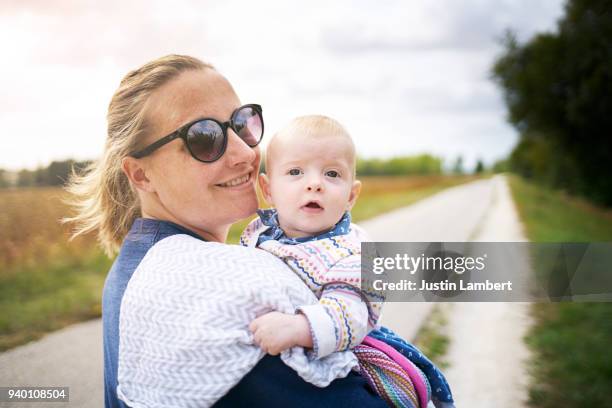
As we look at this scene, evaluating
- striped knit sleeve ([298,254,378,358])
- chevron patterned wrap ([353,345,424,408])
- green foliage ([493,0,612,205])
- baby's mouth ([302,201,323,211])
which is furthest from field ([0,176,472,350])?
green foliage ([493,0,612,205])

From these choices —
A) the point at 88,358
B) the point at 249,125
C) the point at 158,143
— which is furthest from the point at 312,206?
the point at 88,358

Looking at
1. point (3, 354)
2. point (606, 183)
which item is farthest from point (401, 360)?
point (606, 183)

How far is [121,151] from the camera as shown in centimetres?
176

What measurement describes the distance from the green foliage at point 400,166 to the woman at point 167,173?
50.8 m

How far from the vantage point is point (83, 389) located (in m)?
3.24

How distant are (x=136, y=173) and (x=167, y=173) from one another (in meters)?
0.12

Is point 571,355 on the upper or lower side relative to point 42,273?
lower

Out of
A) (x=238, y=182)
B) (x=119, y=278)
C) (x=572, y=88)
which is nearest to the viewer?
(x=119, y=278)

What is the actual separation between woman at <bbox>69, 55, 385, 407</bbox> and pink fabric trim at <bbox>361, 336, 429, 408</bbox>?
22 cm

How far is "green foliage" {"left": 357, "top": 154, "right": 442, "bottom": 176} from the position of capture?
63.9 m

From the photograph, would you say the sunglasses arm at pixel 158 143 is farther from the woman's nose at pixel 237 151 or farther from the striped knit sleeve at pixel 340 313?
the striped knit sleeve at pixel 340 313

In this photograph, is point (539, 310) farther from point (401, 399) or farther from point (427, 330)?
point (401, 399)

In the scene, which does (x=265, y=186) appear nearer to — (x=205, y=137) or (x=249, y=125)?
(x=249, y=125)

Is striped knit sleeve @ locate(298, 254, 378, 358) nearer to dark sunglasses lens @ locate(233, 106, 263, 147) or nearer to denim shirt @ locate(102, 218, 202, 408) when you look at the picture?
denim shirt @ locate(102, 218, 202, 408)
